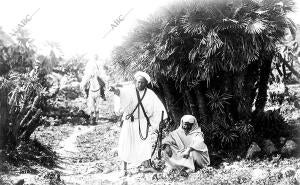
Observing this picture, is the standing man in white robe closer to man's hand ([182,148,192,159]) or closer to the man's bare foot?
the man's bare foot

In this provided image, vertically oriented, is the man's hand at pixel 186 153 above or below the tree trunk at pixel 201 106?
below

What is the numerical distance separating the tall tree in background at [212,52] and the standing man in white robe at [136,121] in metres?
0.83

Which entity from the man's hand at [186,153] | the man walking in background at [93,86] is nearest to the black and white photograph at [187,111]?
the man's hand at [186,153]

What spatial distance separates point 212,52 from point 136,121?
5.68ft

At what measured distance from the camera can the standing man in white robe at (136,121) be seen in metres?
6.57

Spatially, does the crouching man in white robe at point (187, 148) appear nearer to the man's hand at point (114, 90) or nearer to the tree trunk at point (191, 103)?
the tree trunk at point (191, 103)

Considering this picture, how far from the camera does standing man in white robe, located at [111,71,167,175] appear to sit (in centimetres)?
657

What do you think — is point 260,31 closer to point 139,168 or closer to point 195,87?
point 195,87

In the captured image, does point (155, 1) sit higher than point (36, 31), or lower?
lower

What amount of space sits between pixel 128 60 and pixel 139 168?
6.89 ft

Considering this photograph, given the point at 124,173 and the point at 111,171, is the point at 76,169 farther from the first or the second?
the point at 124,173

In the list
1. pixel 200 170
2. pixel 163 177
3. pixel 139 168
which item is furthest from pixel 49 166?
pixel 200 170

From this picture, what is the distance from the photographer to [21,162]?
22.0 feet

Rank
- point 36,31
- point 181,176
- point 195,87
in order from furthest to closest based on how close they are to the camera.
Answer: point 36,31, point 195,87, point 181,176
